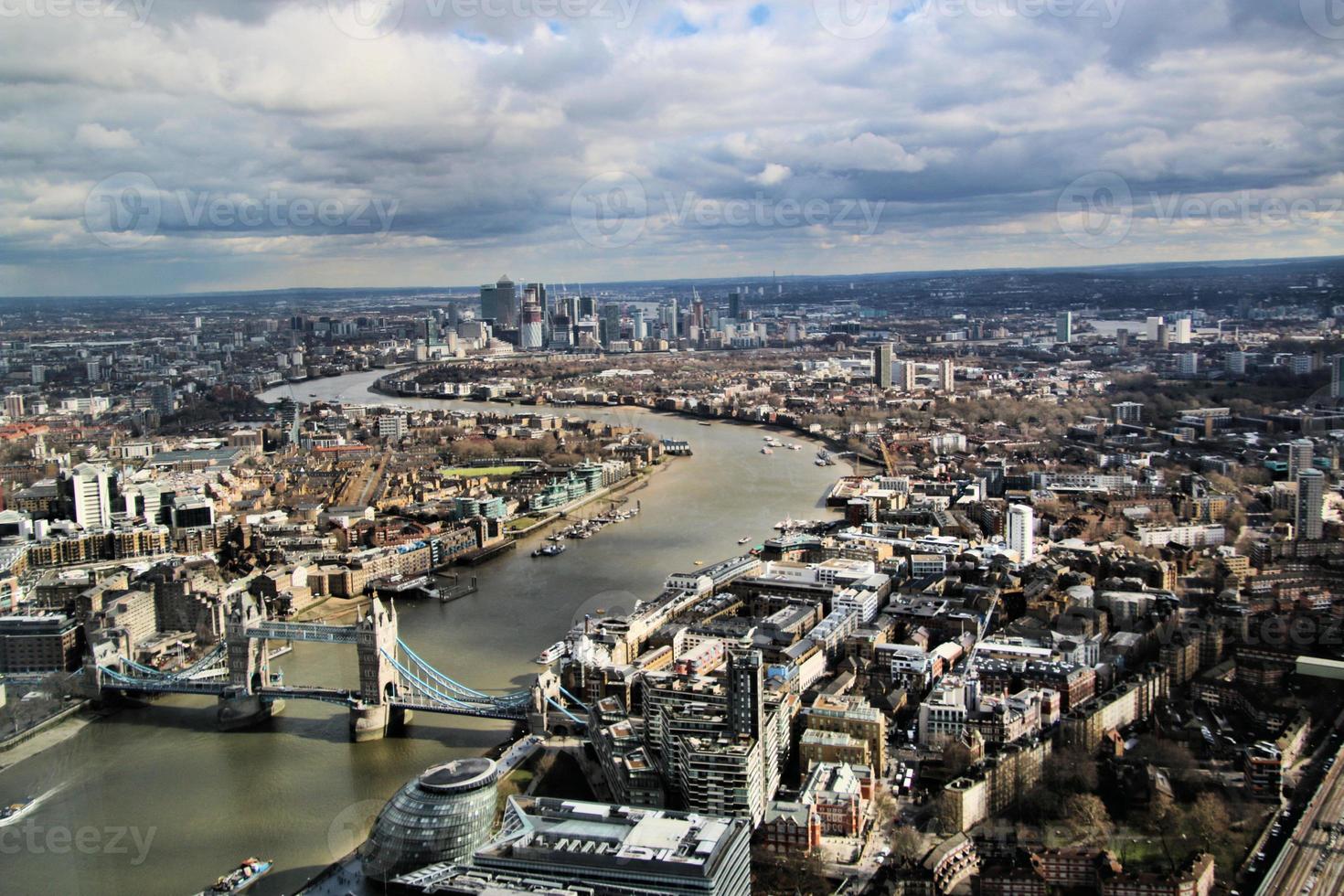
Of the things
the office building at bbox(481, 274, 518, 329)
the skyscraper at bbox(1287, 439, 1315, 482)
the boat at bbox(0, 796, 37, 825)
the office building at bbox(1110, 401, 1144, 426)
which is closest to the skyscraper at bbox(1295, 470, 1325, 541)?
the skyscraper at bbox(1287, 439, 1315, 482)

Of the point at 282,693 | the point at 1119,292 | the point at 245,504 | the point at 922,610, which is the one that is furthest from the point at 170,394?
the point at 1119,292

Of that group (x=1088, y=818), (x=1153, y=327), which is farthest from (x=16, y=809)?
(x=1153, y=327)

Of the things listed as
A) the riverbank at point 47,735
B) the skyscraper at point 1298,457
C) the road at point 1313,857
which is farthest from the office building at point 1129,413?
the riverbank at point 47,735

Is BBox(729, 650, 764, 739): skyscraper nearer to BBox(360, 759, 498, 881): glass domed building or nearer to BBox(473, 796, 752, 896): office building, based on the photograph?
BBox(473, 796, 752, 896): office building

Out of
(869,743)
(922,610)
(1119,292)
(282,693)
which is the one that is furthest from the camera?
(1119,292)

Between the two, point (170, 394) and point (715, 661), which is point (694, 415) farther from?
point (715, 661)

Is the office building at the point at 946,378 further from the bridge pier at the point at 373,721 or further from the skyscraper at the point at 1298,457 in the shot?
the bridge pier at the point at 373,721
